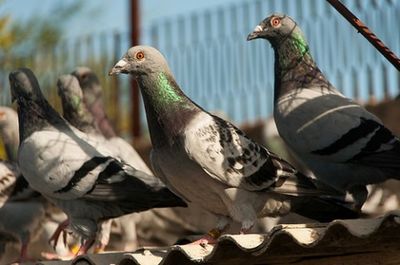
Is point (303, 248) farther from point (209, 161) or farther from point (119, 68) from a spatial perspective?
point (119, 68)

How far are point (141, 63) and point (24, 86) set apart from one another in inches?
74.9

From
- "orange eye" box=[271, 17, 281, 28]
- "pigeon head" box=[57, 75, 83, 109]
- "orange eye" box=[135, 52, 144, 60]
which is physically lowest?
"pigeon head" box=[57, 75, 83, 109]

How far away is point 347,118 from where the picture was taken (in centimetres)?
711

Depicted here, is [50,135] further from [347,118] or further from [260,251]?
Result: [260,251]

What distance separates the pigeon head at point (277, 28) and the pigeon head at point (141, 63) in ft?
3.58

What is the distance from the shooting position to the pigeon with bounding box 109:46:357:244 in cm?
606

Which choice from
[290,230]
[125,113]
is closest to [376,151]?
[290,230]

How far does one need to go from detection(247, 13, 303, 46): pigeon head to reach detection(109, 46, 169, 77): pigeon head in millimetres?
1091

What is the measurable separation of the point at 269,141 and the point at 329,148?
5.23 metres

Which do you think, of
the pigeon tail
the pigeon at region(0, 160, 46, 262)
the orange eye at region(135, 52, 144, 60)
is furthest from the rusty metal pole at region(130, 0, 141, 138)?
the orange eye at region(135, 52, 144, 60)

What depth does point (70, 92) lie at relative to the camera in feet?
28.8

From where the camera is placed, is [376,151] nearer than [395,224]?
No

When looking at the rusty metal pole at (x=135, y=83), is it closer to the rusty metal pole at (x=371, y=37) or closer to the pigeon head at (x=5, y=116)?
Answer: the pigeon head at (x=5, y=116)

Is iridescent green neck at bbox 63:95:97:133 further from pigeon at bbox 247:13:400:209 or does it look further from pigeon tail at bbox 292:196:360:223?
pigeon tail at bbox 292:196:360:223
